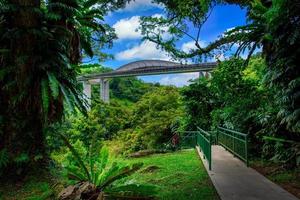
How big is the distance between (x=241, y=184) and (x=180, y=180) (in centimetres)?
131

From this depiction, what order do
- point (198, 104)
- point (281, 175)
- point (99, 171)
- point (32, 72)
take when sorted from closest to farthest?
point (99, 171) → point (32, 72) → point (281, 175) → point (198, 104)

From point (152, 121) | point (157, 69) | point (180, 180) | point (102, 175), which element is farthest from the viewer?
point (157, 69)

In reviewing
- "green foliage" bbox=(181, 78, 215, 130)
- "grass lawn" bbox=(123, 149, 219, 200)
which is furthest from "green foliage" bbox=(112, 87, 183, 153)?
"grass lawn" bbox=(123, 149, 219, 200)

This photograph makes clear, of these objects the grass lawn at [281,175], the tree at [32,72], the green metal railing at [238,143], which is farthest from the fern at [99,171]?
the green metal railing at [238,143]

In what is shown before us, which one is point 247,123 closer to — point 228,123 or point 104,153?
point 228,123

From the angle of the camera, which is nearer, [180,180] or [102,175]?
[102,175]

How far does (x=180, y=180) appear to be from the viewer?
754cm

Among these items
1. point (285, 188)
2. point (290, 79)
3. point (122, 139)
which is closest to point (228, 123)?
point (290, 79)

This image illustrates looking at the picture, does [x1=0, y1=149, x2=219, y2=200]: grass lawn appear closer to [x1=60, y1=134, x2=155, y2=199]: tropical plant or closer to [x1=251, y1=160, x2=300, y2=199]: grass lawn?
[x1=60, y1=134, x2=155, y2=199]: tropical plant

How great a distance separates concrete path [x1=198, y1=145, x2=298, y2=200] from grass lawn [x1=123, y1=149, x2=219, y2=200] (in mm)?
213

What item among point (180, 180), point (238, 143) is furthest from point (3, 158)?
point (238, 143)

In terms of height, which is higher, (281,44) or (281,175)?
(281,44)

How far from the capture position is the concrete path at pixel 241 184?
239 inches

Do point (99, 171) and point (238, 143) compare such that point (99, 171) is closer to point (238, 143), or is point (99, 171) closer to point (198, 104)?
point (238, 143)
